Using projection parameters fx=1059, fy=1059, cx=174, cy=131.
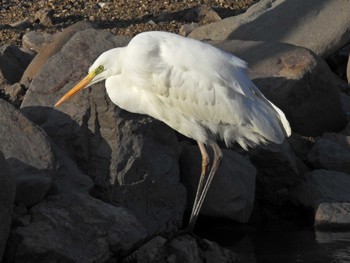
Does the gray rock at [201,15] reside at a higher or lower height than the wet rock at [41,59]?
lower

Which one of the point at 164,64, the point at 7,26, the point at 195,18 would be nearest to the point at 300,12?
the point at 195,18

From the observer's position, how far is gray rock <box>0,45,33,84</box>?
1212cm

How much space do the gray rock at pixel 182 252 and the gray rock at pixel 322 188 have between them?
2165 mm

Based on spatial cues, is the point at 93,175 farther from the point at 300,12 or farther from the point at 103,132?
the point at 300,12

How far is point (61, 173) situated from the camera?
845 centimetres

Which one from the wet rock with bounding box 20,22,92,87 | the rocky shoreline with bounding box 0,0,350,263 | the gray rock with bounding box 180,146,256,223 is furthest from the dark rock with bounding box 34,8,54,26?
the gray rock with bounding box 180,146,256,223

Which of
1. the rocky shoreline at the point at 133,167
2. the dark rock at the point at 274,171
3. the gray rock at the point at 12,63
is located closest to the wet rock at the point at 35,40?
the gray rock at the point at 12,63

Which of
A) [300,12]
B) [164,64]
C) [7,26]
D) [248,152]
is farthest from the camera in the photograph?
[7,26]

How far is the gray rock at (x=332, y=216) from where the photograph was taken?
9.42 meters

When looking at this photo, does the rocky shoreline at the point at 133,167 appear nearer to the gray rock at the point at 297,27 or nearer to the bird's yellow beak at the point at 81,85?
the bird's yellow beak at the point at 81,85

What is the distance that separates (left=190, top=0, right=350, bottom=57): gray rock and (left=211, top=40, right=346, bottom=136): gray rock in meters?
1.62

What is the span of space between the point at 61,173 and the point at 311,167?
3.24m


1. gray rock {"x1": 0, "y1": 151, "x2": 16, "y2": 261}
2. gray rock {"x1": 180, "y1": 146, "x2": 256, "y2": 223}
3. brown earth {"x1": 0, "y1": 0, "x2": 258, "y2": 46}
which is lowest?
brown earth {"x1": 0, "y1": 0, "x2": 258, "y2": 46}

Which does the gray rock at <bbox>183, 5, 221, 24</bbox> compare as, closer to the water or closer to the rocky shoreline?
the rocky shoreline
